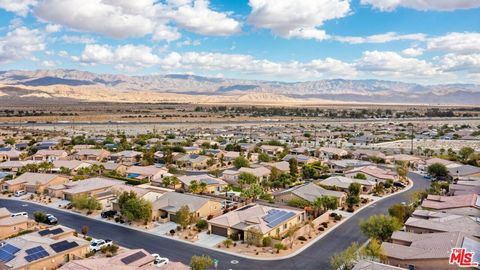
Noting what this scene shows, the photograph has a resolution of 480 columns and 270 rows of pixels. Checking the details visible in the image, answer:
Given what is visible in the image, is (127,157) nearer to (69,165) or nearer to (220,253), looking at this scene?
(69,165)

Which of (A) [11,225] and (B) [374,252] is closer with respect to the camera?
(B) [374,252]

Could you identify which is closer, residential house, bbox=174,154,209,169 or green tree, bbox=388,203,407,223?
green tree, bbox=388,203,407,223

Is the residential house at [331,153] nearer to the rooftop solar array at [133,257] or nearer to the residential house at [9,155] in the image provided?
the rooftop solar array at [133,257]

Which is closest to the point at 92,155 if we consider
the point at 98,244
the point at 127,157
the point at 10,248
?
the point at 127,157

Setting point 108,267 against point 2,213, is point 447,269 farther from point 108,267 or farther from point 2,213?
point 2,213

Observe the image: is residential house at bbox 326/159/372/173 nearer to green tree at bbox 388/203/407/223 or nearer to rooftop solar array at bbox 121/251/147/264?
green tree at bbox 388/203/407/223

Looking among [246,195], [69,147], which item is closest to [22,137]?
[69,147]

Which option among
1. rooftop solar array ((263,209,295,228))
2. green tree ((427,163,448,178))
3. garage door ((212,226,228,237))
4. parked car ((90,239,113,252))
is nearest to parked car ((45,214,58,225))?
parked car ((90,239,113,252))
